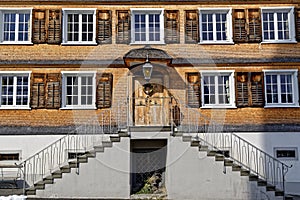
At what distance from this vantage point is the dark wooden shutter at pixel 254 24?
19.0 metres

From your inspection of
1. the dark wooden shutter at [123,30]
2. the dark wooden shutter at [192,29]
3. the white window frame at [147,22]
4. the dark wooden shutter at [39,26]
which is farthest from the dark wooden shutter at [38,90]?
the dark wooden shutter at [192,29]

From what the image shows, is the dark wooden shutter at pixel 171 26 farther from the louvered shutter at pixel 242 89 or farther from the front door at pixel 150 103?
the louvered shutter at pixel 242 89

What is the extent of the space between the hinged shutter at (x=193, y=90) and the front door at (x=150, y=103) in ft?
3.11

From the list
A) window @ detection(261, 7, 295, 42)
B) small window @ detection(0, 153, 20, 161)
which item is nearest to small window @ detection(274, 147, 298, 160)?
window @ detection(261, 7, 295, 42)

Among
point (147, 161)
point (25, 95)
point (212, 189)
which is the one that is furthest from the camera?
point (25, 95)

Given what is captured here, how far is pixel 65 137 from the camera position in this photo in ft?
58.8

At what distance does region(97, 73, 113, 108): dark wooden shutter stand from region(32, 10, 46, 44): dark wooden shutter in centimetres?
303

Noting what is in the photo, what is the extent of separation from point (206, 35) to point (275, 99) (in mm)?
4039

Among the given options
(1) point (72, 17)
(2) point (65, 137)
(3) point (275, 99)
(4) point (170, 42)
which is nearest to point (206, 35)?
(4) point (170, 42)

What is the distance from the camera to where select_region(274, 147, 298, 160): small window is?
1808 cm

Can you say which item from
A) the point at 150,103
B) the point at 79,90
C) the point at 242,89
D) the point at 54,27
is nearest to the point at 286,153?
the point at 242,89

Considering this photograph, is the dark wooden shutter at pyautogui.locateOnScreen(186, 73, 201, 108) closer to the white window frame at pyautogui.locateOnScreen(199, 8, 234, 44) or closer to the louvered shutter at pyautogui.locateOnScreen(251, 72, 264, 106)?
the white window frame at pyautogui.locateOnScreen(199, 8, 234, 44)

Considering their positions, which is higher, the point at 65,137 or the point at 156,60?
the point at 156,60

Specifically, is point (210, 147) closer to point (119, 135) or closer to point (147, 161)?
point (147, 161)
